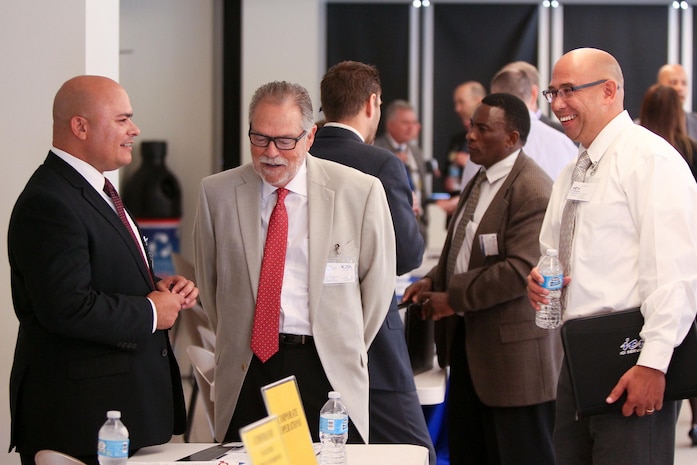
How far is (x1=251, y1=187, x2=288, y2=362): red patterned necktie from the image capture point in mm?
2797

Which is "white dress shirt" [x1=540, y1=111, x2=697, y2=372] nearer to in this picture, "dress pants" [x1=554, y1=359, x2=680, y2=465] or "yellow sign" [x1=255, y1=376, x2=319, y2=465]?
A: "dress pants" [x1=554, y1=359, x2=680, y2=465]

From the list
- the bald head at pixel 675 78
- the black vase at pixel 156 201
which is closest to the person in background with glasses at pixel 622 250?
the bald head at pixel 675 78

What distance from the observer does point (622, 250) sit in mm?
2688

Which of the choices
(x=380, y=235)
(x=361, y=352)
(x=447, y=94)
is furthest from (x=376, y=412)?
(x=447, y=94)

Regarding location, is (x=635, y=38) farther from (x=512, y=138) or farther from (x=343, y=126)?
(x=343, y=126)

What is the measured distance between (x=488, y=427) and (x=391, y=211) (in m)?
1.02

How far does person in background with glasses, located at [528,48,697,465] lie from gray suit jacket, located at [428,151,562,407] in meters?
0.59

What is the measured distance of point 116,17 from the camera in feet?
12.8

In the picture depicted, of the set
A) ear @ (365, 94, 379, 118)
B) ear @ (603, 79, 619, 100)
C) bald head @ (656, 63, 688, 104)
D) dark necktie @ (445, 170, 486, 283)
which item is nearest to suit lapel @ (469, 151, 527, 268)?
dark necktie @ (445, 170, 486, 283)

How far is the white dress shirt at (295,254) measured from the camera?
2.82m

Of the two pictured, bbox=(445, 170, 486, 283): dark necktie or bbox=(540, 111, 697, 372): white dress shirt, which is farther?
bbox=(445, 170, 486, 283): dark necktie

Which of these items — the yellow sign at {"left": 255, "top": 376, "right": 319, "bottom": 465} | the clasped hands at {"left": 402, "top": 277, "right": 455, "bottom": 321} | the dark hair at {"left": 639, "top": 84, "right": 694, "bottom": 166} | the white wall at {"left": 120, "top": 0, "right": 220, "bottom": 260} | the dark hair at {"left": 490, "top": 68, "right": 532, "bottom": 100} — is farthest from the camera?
the white wall at {"left": 120, "top": 0, "right": 220, "bottom": 260}

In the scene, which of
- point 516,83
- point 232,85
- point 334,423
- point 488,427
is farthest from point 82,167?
point 232,85

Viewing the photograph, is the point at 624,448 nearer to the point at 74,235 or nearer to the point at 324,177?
the point at 324,177
